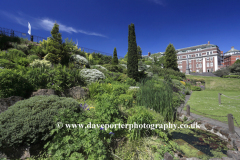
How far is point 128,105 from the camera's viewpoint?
4449 millimetres

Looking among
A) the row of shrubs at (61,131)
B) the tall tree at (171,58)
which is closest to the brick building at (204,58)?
the tall tree at (171,58)

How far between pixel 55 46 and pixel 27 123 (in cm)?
887

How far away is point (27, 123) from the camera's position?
2082mm

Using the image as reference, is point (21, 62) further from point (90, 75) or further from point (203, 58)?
point (203, 58)

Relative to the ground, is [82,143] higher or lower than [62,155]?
higher

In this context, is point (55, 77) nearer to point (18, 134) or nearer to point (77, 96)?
point (77, 96)

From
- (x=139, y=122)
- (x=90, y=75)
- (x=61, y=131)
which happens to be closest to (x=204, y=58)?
(x=90, y=75)

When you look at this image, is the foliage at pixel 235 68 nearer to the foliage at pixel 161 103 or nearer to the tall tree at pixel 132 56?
the tall tree at pixel 132 56

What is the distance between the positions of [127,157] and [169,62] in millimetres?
25123

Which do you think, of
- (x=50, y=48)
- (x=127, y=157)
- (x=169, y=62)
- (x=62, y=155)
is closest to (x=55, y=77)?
(x=62, y=155)

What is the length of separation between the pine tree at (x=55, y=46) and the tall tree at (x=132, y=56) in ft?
20.2

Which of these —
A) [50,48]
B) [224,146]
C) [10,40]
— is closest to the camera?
[224,146]

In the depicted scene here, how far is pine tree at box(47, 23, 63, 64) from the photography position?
891 cm

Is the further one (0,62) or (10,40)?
(10,40)
